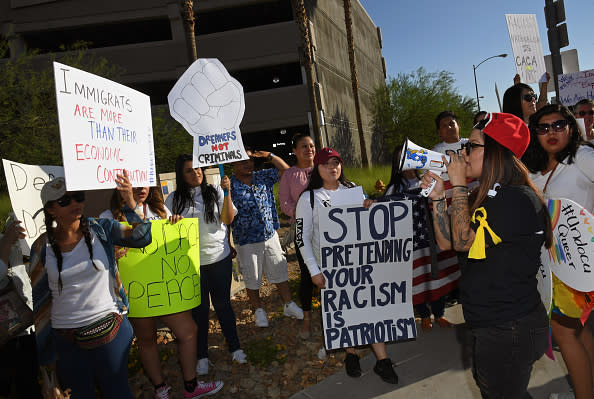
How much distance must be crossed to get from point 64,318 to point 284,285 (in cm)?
270

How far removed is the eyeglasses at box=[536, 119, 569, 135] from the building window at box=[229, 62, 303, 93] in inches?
966

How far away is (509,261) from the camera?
1842 mm

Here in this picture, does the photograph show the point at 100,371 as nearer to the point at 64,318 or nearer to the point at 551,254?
the point at 64,318

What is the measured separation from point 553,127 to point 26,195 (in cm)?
414

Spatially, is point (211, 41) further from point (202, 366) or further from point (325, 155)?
point (202, 366)

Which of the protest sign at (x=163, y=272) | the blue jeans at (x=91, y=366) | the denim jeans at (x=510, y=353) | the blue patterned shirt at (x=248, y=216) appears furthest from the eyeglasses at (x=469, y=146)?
the blue patterned shirt at (x=248, y=216)

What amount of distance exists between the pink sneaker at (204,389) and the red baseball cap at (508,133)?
3124 mm

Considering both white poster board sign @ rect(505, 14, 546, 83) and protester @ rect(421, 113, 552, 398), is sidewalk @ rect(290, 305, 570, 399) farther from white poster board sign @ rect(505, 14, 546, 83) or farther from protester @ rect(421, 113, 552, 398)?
white poster board sign @ rect(505, 14, 546, 83)

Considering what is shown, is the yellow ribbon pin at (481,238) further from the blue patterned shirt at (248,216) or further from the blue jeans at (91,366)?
the blue patterned shirt at (248,216)

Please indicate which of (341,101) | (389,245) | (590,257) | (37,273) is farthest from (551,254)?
(341,101)

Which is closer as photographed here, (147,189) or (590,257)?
(590,257)

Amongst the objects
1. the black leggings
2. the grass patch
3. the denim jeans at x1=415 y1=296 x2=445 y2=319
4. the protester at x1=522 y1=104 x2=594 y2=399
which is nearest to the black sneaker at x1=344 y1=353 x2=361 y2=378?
the grass patch

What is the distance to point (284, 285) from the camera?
4734mm

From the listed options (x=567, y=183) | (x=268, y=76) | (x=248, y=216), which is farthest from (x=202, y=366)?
(x=268, y=76)
